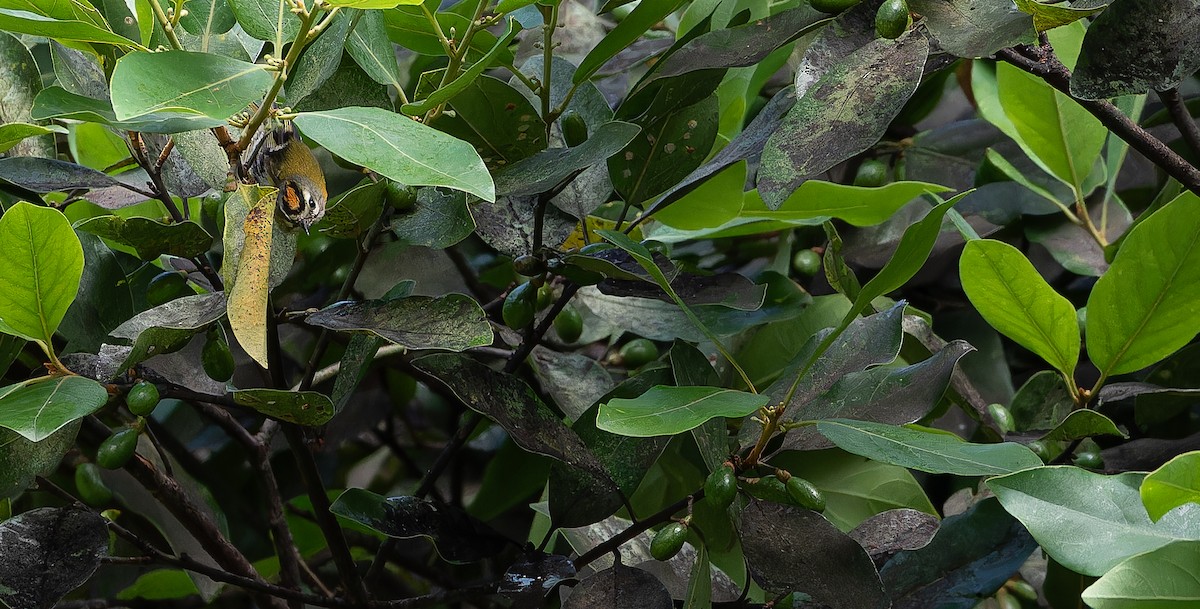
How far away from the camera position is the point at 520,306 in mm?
612

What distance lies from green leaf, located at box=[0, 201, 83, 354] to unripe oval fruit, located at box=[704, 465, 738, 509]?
33cm

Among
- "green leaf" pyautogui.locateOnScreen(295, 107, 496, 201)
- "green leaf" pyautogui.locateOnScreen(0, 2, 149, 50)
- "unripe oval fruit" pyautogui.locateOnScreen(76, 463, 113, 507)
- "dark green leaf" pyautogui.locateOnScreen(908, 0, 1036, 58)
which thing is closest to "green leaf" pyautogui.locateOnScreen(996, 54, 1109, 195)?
"dark green leaf" pyautogui.locateOnScreen(908, 0, 1036, 58)

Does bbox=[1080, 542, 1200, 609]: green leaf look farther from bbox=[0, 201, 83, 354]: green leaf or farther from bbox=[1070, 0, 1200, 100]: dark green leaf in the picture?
bbox=[0, 201, 83, 354]: green leaf

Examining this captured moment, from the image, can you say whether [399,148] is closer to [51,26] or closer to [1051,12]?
[51,26]

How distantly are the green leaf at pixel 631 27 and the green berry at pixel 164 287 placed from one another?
28 centimetres

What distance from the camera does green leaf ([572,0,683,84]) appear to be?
1.63ft

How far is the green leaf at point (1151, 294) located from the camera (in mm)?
489

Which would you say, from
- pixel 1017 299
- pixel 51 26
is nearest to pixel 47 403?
pixel 51 26

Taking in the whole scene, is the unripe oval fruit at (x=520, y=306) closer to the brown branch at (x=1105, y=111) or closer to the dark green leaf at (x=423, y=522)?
the dark green leaf at (x=423, y=522)

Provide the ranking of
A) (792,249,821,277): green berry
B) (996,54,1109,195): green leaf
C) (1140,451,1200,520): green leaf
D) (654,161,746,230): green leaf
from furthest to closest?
(792,249,821,277): green berry, (996,54,1109,195): green leaf, (654,161,746,230): green leaf, (1140,451,1200,520): green leaf

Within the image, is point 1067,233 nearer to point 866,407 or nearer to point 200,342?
point 866,407

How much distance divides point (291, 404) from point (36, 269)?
135 mm

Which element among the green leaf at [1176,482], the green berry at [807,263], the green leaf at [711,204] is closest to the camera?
the green leaf at [1176,482]

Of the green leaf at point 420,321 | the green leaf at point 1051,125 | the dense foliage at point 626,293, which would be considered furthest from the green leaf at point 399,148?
the green leaf at point 1051,125
